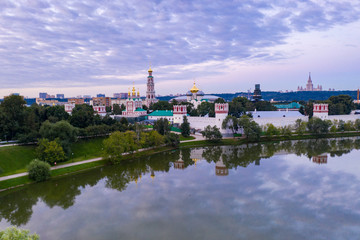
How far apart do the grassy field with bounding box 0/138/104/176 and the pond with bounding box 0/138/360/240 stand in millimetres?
3197

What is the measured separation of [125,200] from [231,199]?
6.45m

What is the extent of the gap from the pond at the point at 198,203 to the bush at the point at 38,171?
2.33ft

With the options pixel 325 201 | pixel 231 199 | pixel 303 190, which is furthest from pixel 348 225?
pixel 231 199

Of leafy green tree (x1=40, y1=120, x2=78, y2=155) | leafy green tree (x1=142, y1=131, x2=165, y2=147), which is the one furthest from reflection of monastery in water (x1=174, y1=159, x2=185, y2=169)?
leafy green tree (x1=40, y1=120, x2=78, y2=155)

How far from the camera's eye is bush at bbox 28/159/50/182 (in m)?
19.9

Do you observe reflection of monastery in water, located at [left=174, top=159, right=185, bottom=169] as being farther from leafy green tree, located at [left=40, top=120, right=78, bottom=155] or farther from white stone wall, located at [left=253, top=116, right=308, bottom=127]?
white stone wall, located at [left=253, top=116, right=308, bottom=127]

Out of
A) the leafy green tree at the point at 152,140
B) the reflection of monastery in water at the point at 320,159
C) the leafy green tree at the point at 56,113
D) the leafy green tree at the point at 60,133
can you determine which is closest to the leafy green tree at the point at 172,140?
the leafy green tree at the point at 152,140

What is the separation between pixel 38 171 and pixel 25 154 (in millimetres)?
5176

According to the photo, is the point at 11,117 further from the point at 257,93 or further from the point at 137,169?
the point at 257,93

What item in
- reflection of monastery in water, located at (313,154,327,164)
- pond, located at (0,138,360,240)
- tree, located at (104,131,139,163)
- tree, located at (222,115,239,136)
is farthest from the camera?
tree, located at (222,115,239,136)

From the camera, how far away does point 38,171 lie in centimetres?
1994

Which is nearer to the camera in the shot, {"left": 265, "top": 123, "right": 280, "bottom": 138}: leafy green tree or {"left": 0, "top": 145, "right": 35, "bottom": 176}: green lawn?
{"left": 0, "top": 145, "right": 35, "bottom": 176}: green lawn

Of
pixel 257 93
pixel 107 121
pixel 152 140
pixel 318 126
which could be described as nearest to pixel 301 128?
pixel 318 126

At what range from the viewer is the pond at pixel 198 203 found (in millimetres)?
12984
